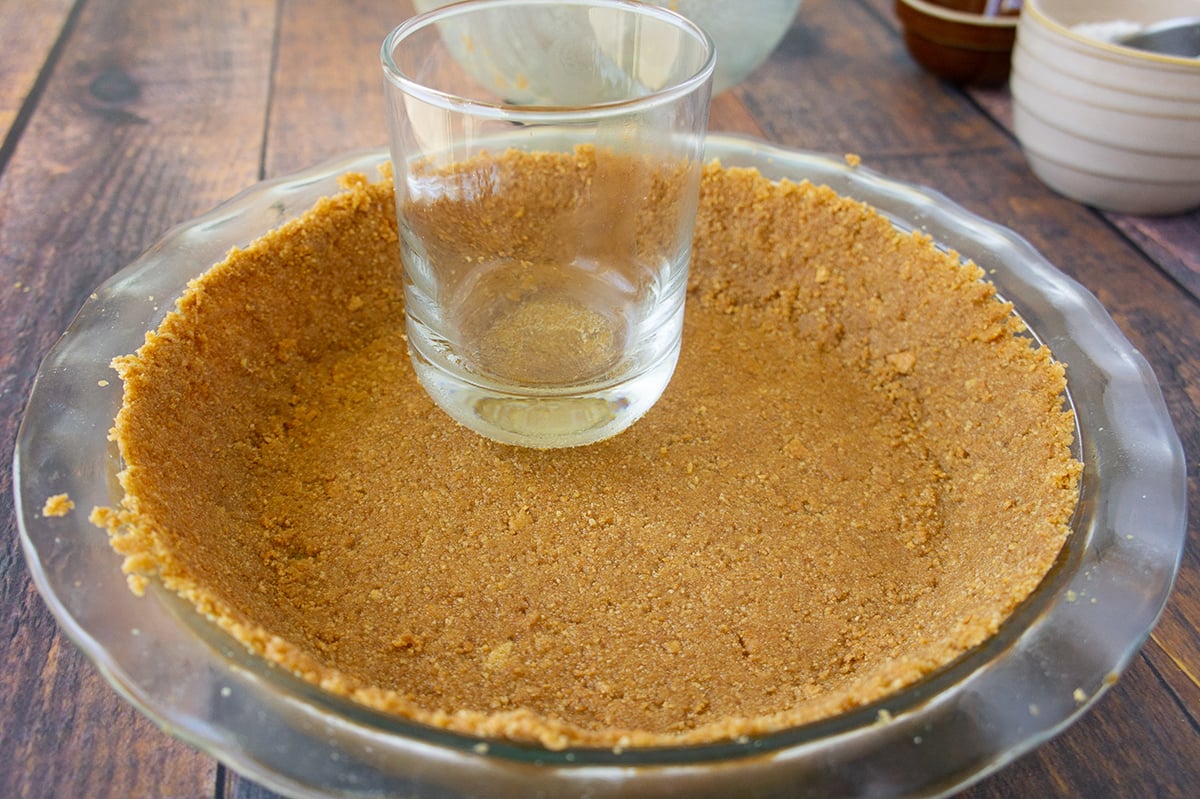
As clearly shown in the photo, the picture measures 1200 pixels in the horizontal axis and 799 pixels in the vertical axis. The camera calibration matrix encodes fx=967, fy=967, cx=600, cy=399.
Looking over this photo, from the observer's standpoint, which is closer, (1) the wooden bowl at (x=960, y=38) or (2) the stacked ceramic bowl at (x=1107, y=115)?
(2) the stacked ceramic bowl at (x=1107, y=115)

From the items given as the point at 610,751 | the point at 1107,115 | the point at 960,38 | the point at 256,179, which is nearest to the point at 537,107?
the point at 610,751

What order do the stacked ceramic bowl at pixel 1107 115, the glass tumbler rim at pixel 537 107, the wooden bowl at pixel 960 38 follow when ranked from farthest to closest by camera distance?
the wooden bowl at pixel 960 38 → the stacked ceramic bowl at pixel 1107 115 → the glass tumbler rim at pixel 537 107

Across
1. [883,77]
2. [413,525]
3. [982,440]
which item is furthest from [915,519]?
[883,77]

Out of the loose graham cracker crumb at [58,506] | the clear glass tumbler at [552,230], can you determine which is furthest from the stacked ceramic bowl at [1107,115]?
the loose graham cracker crumb at [58,506]

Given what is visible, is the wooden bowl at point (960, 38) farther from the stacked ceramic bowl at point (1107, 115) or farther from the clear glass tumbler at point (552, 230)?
the clear glass tumbler at point (552, 230)

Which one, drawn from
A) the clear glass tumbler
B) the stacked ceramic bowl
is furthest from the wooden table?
the clear glass tumbler

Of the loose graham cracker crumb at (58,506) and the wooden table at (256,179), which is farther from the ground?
the loose graham cracker crumb at (58,506)

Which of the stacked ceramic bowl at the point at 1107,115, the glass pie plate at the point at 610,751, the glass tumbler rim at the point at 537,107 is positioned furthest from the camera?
the stacked ceramic bowl at the point at 1107,115

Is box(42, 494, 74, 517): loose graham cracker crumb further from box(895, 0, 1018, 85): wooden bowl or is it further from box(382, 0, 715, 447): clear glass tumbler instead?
box(895, 0, 1018, 85): wooden bowl
